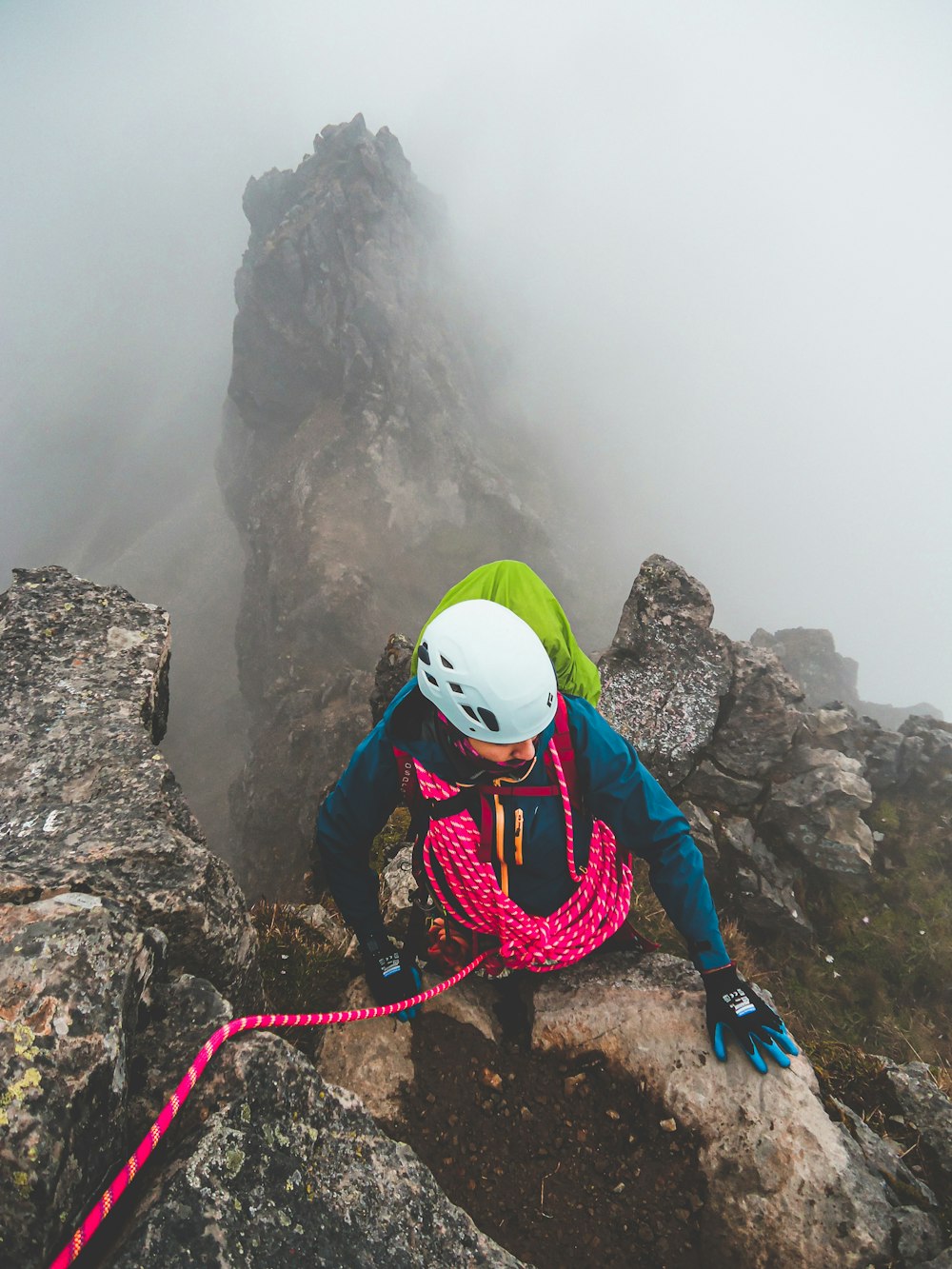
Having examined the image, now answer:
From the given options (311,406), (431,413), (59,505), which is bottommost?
(59,505)

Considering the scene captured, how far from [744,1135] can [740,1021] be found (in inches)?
29.2

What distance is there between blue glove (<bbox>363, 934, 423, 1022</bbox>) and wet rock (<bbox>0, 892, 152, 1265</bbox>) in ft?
6.97

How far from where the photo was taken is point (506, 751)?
4.17 meters

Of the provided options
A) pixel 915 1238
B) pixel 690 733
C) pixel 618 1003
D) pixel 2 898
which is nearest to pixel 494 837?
pixel 618 1003

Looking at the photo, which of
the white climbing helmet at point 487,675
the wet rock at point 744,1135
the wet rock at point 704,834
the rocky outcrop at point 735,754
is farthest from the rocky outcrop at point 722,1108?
the rocky outcrop at point 735,754

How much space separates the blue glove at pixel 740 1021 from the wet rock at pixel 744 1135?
151 mm

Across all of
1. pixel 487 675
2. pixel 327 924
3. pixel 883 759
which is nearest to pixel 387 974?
pixel 327 924

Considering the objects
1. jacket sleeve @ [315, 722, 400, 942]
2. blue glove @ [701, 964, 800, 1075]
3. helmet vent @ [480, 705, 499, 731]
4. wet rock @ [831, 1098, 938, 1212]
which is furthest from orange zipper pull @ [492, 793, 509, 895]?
wet rock @ [831, 1098, 938, 1212]

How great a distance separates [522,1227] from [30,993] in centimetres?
380

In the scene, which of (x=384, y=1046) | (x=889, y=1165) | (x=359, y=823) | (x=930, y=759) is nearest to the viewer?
(x=889, y=1165)

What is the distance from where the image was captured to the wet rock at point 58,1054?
8.51 ft

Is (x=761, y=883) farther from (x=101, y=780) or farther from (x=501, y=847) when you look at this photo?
(x=101, y=780)

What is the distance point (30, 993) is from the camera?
3.12 meters

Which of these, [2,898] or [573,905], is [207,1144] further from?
[573,905]
